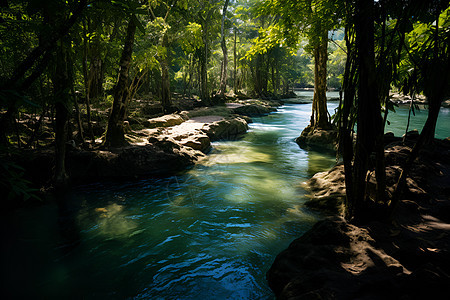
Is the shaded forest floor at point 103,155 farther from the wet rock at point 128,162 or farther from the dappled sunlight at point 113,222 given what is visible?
the dappled sunlight at point 113,222

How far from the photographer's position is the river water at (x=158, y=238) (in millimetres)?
3436

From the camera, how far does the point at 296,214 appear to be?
533cm

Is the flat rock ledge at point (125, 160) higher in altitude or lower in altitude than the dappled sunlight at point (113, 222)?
higher

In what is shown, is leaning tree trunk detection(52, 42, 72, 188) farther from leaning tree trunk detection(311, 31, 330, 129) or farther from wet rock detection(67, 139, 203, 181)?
leaning tree trunk detection(311, 31, 330, 129)

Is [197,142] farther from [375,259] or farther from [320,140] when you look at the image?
[375,259]

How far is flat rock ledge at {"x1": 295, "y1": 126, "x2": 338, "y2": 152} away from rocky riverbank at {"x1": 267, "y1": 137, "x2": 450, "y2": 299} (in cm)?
654

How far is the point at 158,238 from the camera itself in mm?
4555

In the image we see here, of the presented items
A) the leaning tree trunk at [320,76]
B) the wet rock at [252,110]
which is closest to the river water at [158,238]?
the leaning tree trunk at [320,76]

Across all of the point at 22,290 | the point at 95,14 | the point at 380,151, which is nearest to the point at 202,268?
the point at 22,290

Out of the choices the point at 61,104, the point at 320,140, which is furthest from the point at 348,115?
the point at 320,140

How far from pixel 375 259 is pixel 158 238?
3344 millimetres

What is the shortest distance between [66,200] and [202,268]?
155 inches

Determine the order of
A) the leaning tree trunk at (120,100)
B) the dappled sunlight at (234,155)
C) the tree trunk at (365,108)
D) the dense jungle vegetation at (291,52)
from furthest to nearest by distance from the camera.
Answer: the dappled sunlight at (234,155)
the leaning tree trunk at (120,100)
the tree trunk at (365,108)
the dense jungle vegetation at (291,52)

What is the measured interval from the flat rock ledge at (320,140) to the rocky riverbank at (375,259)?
6.54 m
